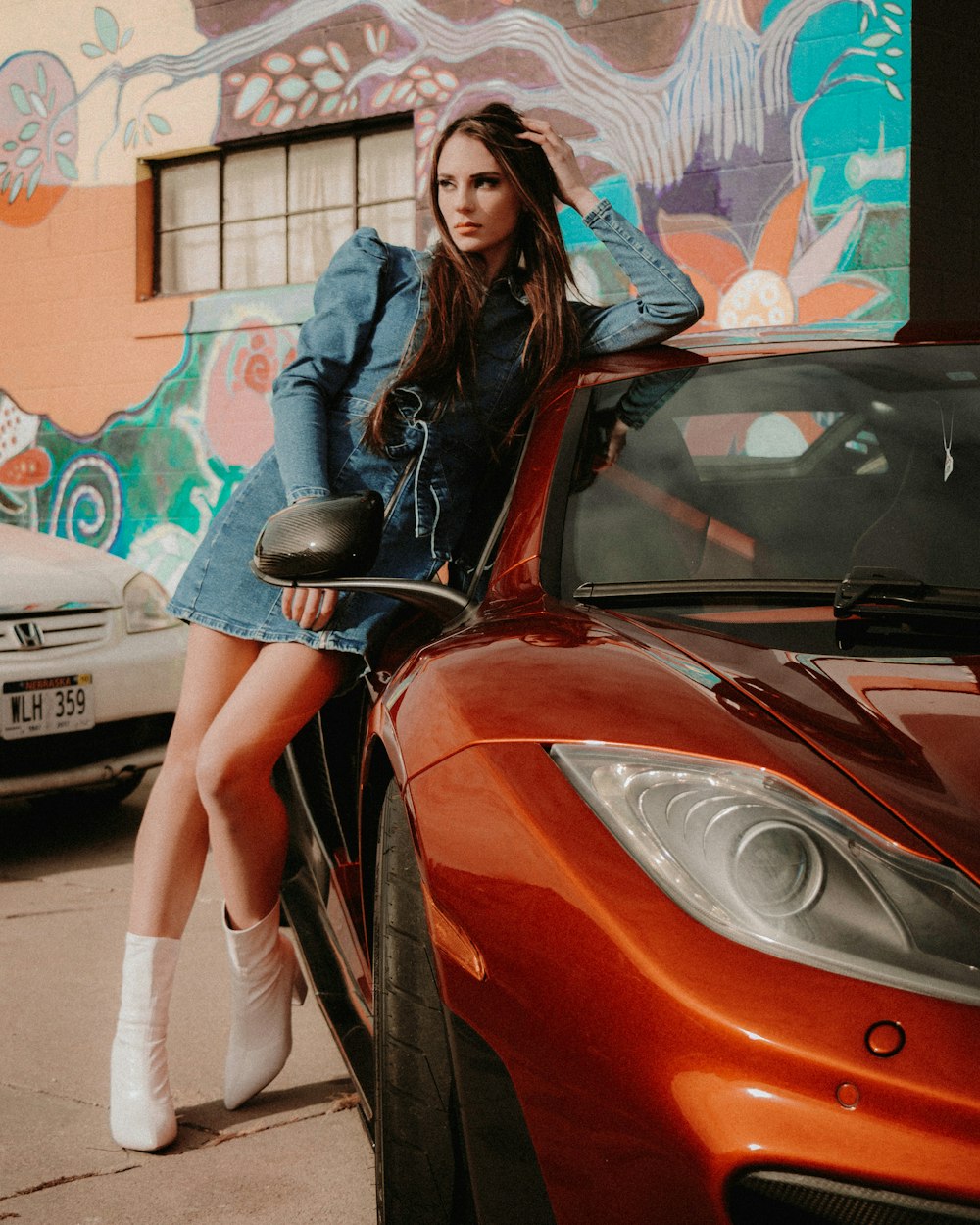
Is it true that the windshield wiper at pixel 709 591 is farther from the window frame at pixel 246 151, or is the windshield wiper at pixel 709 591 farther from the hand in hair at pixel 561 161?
the window frame at pixel 246 151

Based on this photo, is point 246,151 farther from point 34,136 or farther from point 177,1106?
point 177,1106

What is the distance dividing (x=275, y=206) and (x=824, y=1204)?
817 centimetres

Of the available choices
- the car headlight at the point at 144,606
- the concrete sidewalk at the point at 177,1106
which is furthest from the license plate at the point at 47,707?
the concrete sidewalk at the point at 177,1106

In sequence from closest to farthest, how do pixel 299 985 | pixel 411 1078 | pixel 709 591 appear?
pixel 411 1078 < pixel 709 591 < pixel 299 985

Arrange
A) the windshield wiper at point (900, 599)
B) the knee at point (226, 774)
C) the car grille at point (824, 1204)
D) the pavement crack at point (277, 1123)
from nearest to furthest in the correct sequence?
the car grille at point (824, 1204) → the windshield wiper at point (900, 599) → the knee at point (226, 774) → the pavement crack at point (277, 1123)

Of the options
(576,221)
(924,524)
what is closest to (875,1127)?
(924,524)

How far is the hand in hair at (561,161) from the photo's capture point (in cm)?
253

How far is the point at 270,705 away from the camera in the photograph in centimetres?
232

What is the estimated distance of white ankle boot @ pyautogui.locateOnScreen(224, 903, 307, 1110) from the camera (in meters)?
2.47

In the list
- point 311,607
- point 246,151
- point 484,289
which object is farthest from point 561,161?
point 246,151

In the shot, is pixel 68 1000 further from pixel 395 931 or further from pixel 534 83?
pixel 534 83

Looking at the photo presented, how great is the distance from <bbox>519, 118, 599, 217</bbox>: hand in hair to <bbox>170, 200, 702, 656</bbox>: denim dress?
21 cm

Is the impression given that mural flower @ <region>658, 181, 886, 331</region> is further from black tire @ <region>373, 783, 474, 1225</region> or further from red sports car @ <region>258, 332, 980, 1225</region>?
black tire @ <region>373, 783, 474, 1225</region>

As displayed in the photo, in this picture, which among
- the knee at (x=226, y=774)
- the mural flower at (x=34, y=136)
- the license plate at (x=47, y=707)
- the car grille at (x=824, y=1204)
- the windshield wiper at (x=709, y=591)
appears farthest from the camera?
the mural flower at (x=34, y=136)
